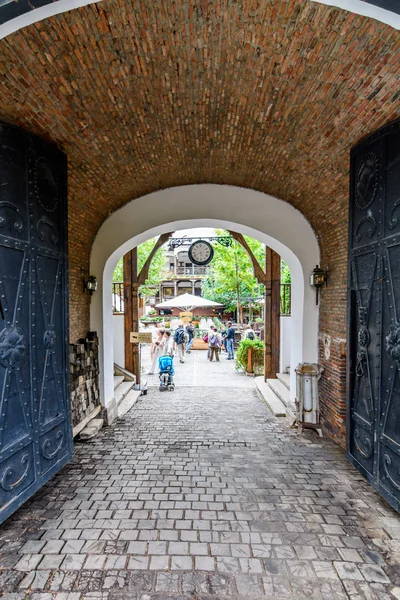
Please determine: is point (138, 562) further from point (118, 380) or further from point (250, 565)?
point (118, 380)

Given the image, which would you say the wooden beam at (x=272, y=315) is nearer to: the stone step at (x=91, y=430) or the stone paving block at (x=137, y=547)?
the stone step at (x=91, y=430)

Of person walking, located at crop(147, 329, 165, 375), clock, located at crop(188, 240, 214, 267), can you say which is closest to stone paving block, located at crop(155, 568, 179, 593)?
clock, located at crop(188, 240, 214, 267)

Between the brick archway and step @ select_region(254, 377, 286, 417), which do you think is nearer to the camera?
the brick archway

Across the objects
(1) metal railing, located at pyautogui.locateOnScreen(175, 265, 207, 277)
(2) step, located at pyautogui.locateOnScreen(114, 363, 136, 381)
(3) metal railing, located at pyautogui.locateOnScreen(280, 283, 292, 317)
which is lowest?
(2) step, located at pyautogui.locateOnScreen(114, 363, 136, 381)

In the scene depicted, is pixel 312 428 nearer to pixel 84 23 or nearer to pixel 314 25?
pixel 314 25

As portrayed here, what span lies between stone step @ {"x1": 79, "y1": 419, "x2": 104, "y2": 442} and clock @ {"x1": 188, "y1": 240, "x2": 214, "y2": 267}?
509cm

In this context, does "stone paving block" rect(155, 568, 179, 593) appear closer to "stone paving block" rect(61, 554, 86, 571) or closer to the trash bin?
"stone paving block" rect(61, 554, 86, 571)

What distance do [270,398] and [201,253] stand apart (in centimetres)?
455

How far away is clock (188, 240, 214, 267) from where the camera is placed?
8.65m

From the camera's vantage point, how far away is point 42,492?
133 inches

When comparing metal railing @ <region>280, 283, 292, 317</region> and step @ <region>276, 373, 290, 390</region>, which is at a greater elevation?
metal railing @ <region>280, 283, 292, 317</region>

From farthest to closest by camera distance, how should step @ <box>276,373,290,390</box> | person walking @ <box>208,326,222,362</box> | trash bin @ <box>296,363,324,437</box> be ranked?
person walking @ <box>208,326,222,362</box> → step @ <box>276,373,290,390</box> → trash bin @ <box>296,363,324,437</box>

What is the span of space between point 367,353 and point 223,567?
8.71ft

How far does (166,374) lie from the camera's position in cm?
816
